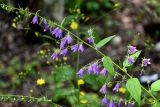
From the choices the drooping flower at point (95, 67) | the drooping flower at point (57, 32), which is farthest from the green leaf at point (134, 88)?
the drooping flower at point (57, 32)

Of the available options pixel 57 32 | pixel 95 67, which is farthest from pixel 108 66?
pixel 57 32

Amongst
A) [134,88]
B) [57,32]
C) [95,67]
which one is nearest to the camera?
[134,88]

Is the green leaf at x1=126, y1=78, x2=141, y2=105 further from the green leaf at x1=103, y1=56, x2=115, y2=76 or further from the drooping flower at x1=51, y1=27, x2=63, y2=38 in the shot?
the drooping flower at x1=51, y1=27, x2=63, y2=38

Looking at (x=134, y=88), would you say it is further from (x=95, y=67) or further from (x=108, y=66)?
(x=95, y=67)

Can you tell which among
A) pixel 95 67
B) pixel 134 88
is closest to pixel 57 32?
pixel 95 67

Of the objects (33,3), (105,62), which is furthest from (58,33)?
(33,3)

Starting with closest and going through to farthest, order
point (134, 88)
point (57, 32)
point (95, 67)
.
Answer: point (134, 88) → point (95, 67) → point (57, 32)

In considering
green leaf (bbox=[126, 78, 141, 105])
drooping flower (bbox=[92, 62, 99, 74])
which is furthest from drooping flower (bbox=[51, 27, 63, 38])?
green leaf (bbox=[126, 78, 141, 105])

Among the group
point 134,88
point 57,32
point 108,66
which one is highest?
point 57,32

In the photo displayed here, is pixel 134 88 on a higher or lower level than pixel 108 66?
lower

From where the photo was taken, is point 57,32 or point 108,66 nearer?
point 108,66

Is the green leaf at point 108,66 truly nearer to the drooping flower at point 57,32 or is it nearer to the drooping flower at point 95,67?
the drooping flower at point 95,67

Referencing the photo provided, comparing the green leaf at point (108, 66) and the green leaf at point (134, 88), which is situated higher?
the green leaf at point (108, 66)
